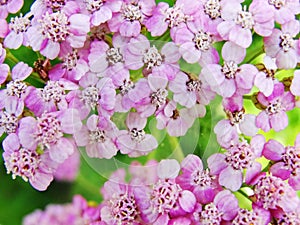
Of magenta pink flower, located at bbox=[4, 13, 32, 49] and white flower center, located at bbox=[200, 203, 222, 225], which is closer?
white flower center, located at bbox=[200, 203, 222, 225]

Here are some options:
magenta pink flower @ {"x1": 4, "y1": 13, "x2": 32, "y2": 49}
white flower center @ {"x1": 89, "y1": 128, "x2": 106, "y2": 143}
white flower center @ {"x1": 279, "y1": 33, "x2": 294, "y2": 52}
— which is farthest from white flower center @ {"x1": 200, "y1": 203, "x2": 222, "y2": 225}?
magenta pink flower @ {"x1": 4, "y1": 13, "x2": 32, "y2": 49}

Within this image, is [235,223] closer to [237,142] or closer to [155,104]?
[237,142]

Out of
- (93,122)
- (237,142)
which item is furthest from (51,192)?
(237,142)

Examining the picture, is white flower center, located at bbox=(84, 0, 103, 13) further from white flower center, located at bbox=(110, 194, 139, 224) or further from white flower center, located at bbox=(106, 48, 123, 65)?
white flower center, located at bbox=(110, 194, 139, 224)

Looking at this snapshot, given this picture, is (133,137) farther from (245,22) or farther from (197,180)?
(245,22)

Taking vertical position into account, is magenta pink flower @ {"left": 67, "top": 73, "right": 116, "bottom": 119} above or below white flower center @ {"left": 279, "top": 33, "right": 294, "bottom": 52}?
below

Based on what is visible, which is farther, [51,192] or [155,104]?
[51,192]
